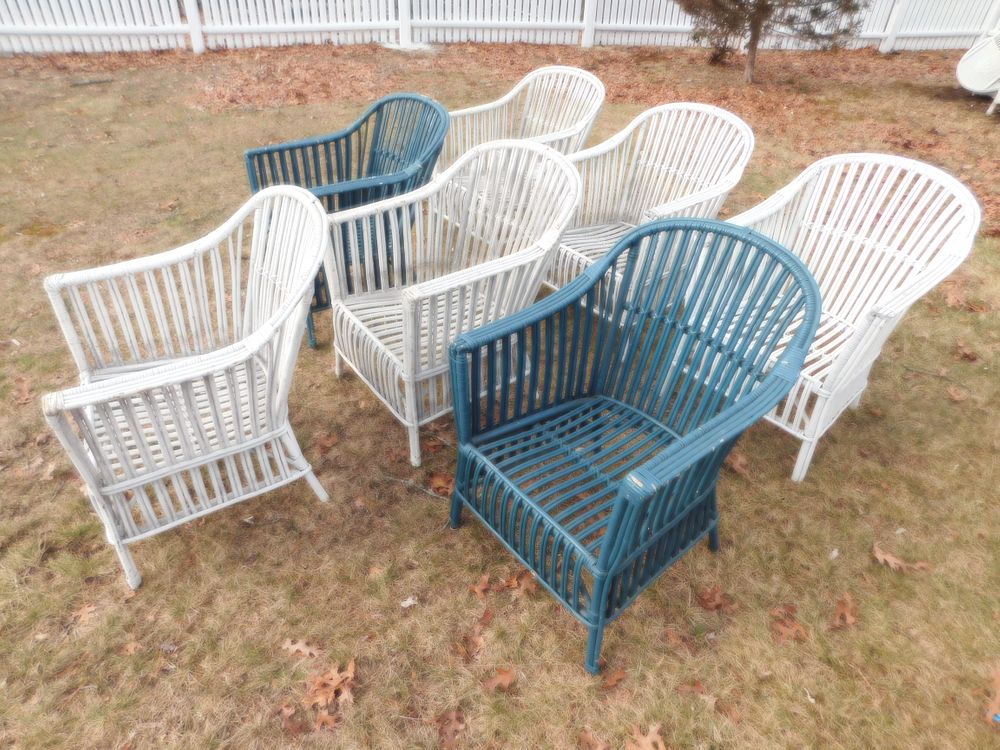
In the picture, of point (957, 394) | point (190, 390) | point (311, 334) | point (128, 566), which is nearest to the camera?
point (190, 390)

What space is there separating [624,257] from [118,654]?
7.87 feet

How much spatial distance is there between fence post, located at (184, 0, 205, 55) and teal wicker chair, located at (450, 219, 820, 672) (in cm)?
834

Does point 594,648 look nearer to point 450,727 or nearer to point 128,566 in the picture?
point 450,727

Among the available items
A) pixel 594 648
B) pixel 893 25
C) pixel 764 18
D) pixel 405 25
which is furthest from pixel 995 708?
pixel 893 25

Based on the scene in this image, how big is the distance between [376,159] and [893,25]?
33.7ft

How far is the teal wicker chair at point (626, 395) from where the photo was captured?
1.99 meters

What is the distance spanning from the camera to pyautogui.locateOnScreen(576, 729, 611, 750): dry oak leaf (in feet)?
6.66

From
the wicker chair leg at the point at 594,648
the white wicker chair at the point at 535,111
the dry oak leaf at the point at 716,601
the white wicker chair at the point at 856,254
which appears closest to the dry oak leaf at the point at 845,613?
the dry oak leaf at the point at 716,601

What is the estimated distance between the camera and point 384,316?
2949mm

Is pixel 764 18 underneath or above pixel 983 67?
above

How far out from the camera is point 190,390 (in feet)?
6.40

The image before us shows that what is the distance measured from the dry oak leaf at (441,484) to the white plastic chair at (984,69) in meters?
8.61

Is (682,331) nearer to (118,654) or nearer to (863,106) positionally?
(118,654)

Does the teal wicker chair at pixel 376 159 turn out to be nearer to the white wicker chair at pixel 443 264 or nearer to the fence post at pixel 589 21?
the white wicker chair at pixel 443 264
